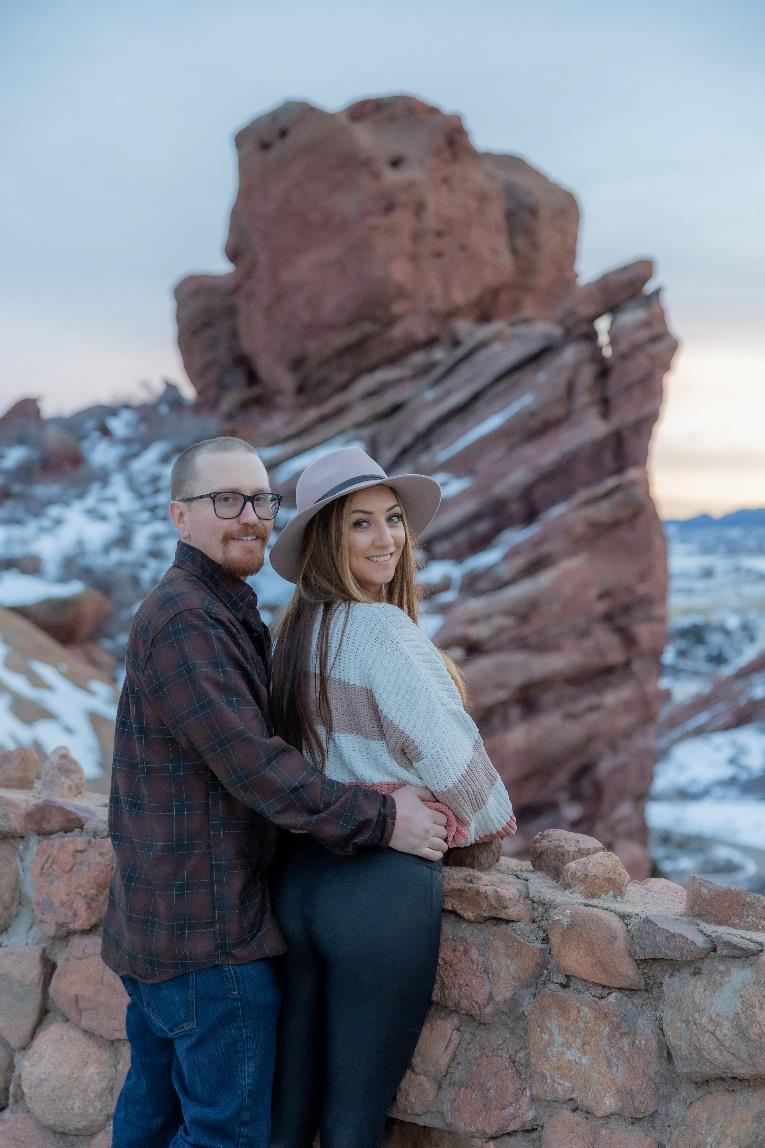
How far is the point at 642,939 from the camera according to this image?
2.10 meters

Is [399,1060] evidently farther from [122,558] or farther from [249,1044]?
[122,558]

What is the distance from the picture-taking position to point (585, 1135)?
2178mm

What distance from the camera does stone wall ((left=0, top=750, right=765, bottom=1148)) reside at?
205 cm

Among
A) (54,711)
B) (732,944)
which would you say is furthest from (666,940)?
(54,711)

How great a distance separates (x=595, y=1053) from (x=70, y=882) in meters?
1.36

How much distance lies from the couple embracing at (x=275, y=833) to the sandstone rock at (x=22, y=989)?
65 centimetres

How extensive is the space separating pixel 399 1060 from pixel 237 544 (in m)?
1.11

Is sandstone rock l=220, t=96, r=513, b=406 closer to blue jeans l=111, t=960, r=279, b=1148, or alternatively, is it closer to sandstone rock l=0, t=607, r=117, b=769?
sandstone rock l=0, t=607, r=117, b=769

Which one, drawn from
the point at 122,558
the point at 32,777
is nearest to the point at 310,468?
the point at 32,777

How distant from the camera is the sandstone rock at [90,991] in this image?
8.82 feet

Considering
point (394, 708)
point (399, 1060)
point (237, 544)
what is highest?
point (237, 544)

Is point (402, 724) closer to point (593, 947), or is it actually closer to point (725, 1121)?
point (593, 947)

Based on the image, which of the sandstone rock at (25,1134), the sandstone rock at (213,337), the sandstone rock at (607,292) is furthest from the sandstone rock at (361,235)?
the sandstone rock at (25,1134)

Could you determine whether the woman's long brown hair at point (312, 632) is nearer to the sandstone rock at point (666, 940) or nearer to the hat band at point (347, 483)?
the hat band at point (347, 483)
